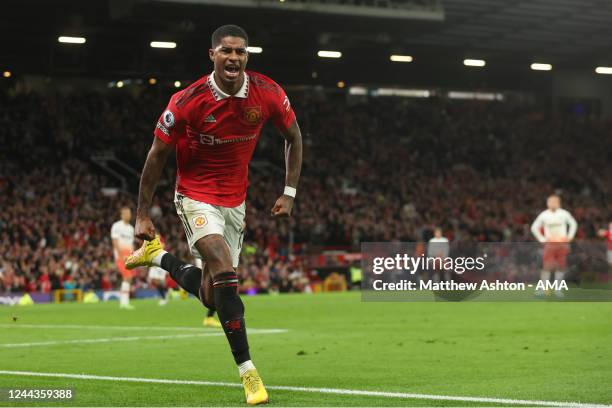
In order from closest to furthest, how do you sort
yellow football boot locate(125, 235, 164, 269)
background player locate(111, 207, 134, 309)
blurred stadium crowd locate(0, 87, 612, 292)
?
yellow football boot locate(125, 235, 164, 269) < background player locate(111, 207, 134, 309) < blurred stadium crowd locate(0, 87, 612, 292)

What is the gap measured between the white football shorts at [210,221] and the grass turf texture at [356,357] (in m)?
1.08

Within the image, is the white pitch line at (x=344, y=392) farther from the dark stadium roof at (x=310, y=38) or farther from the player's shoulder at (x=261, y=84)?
the dark stadium roof at (x=310, y=38)

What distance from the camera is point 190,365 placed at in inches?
382

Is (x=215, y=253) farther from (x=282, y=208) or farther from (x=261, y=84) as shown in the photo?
(x=261, y=84)

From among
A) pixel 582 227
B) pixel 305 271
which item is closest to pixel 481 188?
pixel 582 227

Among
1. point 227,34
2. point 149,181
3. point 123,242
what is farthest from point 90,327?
point 227,34

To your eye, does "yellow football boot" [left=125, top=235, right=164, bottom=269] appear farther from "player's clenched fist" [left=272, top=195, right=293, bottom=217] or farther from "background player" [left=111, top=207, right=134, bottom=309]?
"background player" [left=111, top=207, right=134, bottom=309]

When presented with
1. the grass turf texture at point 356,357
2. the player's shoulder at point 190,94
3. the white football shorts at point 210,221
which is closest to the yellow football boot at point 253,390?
the grass turf texture at point 356,357

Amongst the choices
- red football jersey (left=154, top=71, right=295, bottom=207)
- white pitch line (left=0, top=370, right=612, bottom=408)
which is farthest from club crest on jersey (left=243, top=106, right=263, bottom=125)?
white pitch line (left=0, top=370, right=612, bottom=408)

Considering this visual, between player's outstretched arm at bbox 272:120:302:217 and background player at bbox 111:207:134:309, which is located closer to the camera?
player's outstretched arm at bbox 272:120:302:217

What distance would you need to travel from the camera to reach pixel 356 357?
34.5 feet

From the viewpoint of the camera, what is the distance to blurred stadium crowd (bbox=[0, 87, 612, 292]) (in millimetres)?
32469

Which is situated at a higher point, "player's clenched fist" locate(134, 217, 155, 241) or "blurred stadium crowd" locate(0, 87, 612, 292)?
"blurred stadium crowd" locate(0, 87, 612, 292)

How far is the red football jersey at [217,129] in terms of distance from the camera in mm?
7613
